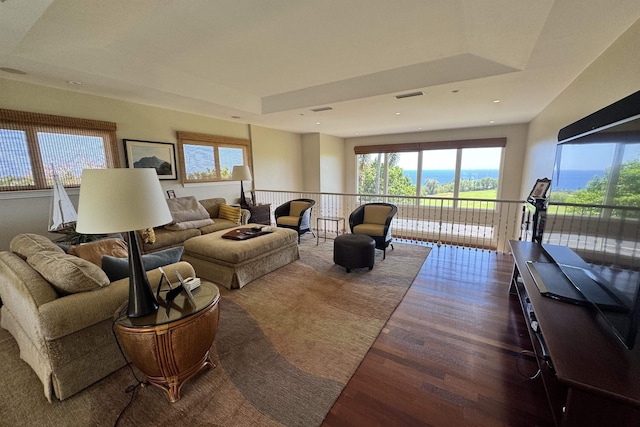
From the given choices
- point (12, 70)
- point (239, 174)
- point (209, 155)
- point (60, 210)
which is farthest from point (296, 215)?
point (12, 70)

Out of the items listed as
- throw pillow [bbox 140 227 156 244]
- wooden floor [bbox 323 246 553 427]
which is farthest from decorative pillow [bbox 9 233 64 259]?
wooden floor [bbox 323 246 553 427]

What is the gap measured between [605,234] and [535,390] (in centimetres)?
107

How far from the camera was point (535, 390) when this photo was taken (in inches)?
64.3

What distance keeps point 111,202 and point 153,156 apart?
3609 mm

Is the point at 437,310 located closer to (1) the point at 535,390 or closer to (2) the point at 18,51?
(1) the point at 535,390

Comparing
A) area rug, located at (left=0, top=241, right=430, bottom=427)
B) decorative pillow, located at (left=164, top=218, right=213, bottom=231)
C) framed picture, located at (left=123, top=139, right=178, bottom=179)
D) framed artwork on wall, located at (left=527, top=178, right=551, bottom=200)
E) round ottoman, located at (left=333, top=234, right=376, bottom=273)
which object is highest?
framed picture, located at (left=123, top=139, right=178, bottom=179)

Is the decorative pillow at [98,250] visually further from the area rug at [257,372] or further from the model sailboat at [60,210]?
the model sailboat at [60,210]

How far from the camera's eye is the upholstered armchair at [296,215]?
16.0 ft

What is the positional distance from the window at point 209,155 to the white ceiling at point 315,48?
766mm

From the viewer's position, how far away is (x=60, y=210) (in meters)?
3.27

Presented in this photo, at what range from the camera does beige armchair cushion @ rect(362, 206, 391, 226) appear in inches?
172

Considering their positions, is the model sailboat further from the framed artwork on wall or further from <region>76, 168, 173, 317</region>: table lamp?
the framed artwork on wall

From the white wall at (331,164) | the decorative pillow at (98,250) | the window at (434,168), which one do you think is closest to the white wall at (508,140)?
the window at (434,168)

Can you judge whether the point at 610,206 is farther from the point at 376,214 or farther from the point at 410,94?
the point at 376,214
